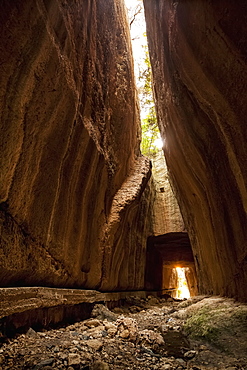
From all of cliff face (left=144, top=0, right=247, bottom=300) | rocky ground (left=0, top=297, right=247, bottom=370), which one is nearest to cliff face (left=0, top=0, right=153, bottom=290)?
rocky ground (left=0, top=297, right=247, bottom=370)

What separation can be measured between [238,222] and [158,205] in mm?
7659

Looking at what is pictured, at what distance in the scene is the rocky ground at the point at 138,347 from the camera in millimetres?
2279

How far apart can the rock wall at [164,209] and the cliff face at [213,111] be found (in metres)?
4.51

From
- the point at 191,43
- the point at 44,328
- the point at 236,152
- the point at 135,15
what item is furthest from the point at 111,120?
the point at 135,15

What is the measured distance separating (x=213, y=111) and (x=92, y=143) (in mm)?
2134

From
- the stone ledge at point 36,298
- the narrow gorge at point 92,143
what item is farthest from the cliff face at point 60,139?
the stone ledge at point 36,298

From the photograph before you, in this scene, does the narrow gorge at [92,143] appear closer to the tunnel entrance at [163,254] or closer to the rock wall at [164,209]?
the rock wall at [164,209]

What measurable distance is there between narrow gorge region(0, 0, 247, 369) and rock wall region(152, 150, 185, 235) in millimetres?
3654

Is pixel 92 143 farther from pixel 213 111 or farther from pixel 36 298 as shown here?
pixel 36 298

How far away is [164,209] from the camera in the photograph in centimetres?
1094

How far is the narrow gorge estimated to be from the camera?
249 centimetres

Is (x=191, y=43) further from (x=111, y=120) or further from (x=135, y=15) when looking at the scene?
(x=135, y=15)

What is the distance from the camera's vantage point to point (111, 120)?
228 inches

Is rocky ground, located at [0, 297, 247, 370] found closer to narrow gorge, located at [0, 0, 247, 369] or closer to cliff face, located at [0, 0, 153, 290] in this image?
narrow gorge, located at [0, 0, 247, 369]
